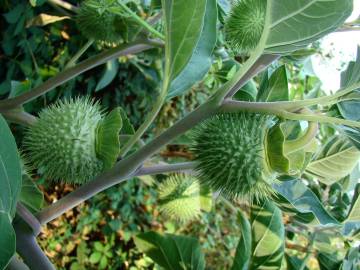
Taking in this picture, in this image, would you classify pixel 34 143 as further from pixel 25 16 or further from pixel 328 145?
pixel 25 16

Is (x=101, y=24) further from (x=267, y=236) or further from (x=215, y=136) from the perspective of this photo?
(x=267, y=236)

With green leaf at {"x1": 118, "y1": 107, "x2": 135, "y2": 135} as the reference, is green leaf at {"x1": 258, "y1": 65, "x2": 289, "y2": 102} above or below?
above

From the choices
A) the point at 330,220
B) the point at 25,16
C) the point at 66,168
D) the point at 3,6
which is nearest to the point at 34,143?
the point at 66,168

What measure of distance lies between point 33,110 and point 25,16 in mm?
442

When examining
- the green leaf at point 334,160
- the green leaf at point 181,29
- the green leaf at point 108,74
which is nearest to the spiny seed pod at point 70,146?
the green leaf at point 181,29

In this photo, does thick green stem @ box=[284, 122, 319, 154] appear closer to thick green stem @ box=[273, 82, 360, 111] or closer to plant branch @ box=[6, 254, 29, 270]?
thick green stem @ box=[273, 82, 360, 111]

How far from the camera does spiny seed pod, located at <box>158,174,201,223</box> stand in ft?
5.51

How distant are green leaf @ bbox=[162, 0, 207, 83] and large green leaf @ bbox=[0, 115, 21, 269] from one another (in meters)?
0.32

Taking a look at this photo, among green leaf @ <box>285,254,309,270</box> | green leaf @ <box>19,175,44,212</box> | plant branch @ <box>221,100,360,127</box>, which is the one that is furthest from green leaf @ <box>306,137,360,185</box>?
green leaf @ <box>19,175,44,212</box>

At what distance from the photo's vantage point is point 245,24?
111 centimetres

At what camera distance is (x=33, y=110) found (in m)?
2.26

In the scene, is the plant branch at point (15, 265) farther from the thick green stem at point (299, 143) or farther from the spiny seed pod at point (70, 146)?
the thick green stem at point (299, 143)

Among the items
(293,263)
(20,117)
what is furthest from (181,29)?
(293,263)

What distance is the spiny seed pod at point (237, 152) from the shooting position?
3.06 feet
